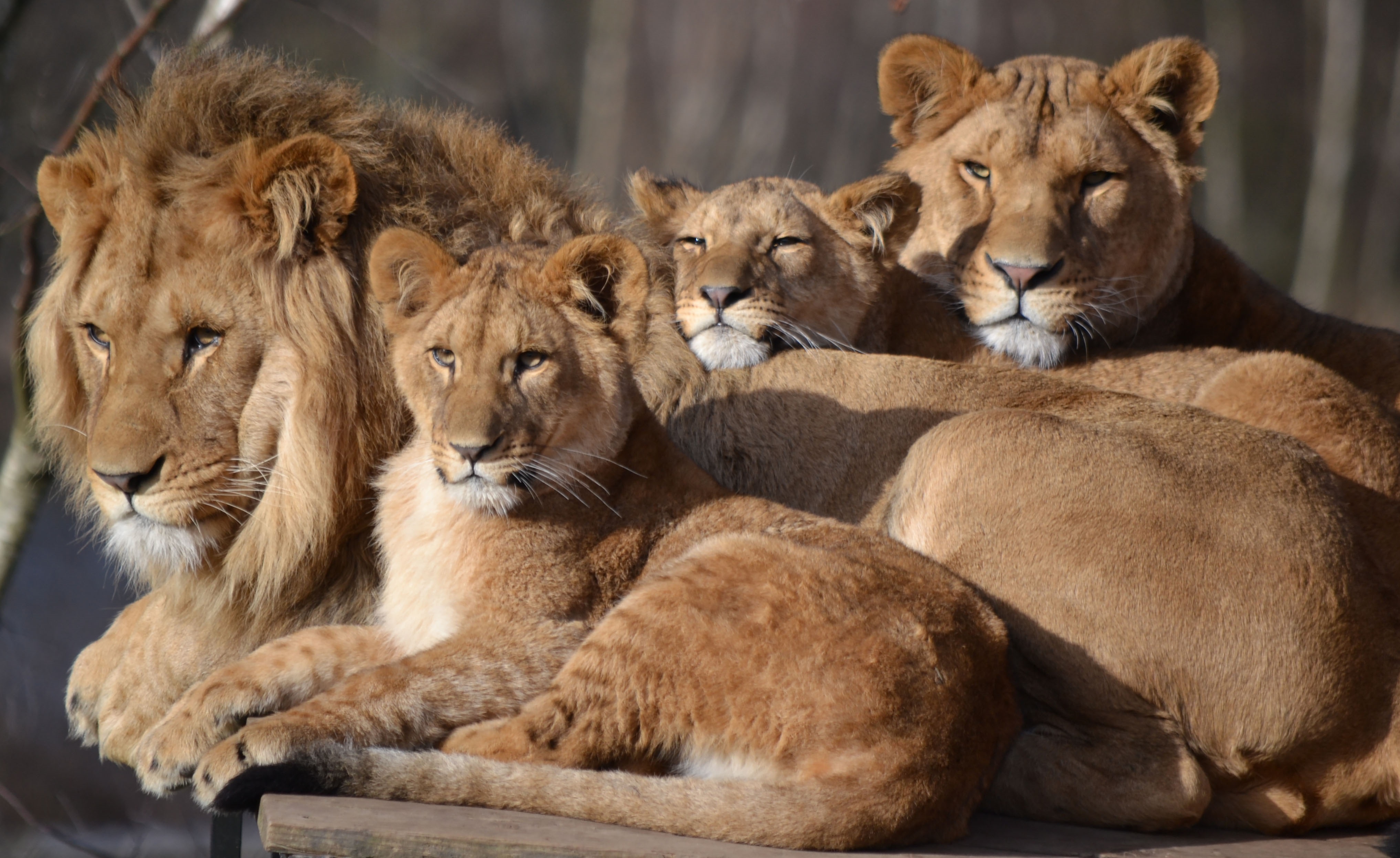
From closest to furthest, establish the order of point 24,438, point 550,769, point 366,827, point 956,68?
point 366,827 < point 550,769 < point 956,68 < point 24,438

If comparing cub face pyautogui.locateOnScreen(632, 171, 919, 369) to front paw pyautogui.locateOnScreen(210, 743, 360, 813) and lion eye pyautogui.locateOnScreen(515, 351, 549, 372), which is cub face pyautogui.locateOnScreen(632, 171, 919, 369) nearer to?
lion eye pyautogui.locateOnScreen(515, 351, 549, 372)

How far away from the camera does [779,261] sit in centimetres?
441

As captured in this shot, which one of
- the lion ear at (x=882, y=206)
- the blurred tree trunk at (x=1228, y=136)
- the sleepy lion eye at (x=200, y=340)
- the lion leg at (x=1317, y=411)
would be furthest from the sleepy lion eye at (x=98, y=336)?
the blurred tree trunk at (x=1228, y=136)

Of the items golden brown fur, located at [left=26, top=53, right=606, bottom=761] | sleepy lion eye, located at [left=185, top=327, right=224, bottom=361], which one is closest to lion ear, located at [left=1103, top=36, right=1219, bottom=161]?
golden brown fur, located at [left=26, top=53, right=606, bottom=761]

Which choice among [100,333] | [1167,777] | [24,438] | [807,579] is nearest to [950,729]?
[807,579]

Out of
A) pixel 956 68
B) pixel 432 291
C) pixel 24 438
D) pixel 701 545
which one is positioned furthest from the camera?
pixel 24 438

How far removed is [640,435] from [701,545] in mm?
497

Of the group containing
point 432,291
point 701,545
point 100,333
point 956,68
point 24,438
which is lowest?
point 24,438

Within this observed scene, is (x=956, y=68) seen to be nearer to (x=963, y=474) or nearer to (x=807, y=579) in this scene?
(x=963, y=474)

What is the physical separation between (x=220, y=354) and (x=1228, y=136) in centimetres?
2082

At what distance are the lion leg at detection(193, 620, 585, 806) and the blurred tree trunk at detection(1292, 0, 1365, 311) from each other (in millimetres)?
18878

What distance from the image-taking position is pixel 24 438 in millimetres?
5578

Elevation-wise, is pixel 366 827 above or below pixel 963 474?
below

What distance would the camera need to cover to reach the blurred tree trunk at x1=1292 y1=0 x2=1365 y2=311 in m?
19.6
